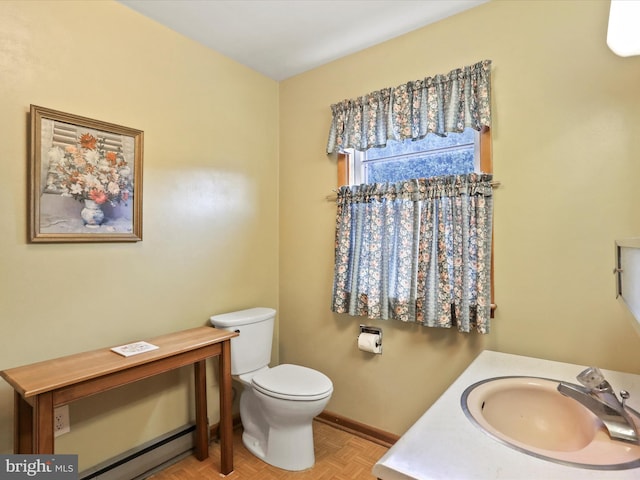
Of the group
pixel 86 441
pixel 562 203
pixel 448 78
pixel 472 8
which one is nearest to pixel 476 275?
pixel 562 203

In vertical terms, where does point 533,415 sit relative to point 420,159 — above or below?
below

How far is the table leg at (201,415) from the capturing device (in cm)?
209

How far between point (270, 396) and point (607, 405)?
4.87 feet

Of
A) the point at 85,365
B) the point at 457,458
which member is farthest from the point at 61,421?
the point at 457,458

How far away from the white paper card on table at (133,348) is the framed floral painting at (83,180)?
55 centimetres

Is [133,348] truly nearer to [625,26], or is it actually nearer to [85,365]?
[85,365]

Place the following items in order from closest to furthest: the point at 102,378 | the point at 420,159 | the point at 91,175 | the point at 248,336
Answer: the point at 102,378, the point at 91,175, the point at 420,159, the point at 248,336

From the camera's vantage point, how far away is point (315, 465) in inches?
80.2

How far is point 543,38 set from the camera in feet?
5.69

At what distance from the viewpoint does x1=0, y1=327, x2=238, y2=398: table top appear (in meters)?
1.32

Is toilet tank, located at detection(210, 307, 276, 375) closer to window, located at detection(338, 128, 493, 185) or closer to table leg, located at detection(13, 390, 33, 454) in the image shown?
table leg, located at detection(13, 390, 33, 454)

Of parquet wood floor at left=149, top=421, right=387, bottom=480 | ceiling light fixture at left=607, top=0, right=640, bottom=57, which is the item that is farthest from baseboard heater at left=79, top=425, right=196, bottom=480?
ceiling light fixture at left=607, top=0, right=640, bottom=57

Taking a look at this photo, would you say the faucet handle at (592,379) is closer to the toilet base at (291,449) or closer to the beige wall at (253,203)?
the beige wall at (253,203)

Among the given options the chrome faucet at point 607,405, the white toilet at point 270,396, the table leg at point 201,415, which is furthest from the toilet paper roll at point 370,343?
the chrome faucet at point 607,405
